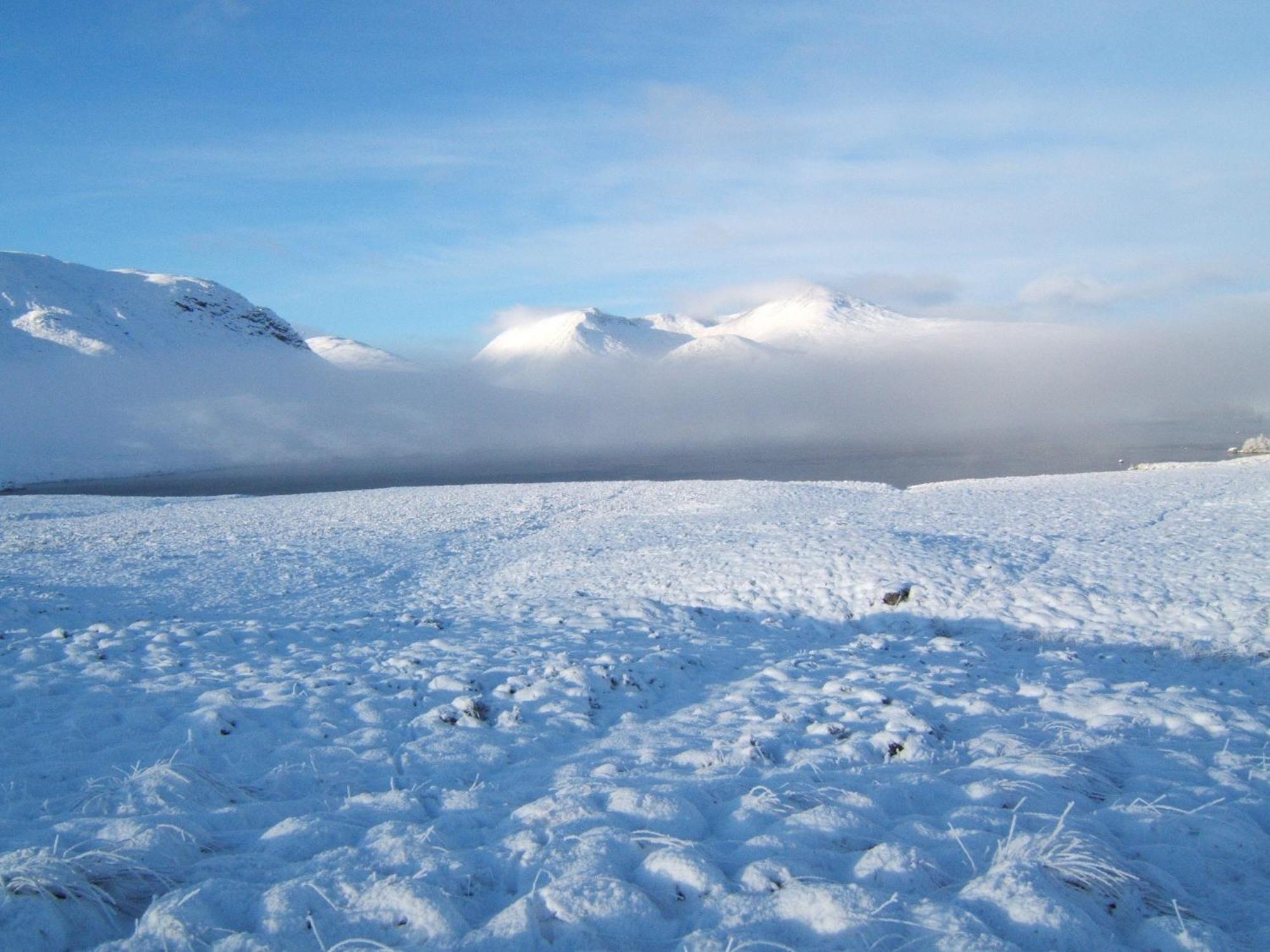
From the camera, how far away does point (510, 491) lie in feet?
114

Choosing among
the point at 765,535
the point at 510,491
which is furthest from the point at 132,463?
the point at 765,535

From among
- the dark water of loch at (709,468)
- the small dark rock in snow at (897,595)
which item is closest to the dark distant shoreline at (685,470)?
the dark water of loch at (709,468)

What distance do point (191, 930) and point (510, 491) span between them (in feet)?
101

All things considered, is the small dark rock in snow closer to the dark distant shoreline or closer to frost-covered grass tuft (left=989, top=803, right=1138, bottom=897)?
frost-covered grass tuft (left=989, top=803, right=1138, bottom=897)

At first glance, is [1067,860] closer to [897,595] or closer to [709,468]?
[897,595]

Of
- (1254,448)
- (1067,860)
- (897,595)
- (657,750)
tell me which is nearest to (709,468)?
(1254,448)

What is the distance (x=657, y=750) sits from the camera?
7.48 metres

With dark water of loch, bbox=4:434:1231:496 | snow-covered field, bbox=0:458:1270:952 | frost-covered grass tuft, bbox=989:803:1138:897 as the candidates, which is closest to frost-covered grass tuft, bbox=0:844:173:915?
snow-covered field, bbox=0:458:1270:952

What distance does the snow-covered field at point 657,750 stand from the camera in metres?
4.31

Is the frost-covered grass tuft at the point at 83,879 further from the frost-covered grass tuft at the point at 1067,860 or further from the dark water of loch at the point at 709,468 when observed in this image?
the dark water of loch at the point at 709,468

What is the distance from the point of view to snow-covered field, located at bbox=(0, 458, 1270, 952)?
4.31m

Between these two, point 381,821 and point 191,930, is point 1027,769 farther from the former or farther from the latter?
point 191,930

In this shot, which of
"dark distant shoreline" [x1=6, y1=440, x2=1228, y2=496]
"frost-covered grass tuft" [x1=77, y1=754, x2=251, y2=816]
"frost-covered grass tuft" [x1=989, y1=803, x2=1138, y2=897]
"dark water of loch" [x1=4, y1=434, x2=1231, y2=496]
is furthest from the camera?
"dark water of loch" [x1=4, y1=434, x2=1231, y2=496]

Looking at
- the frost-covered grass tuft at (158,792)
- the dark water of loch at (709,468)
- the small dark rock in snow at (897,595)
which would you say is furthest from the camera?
the dark water of loch at (709,468)
